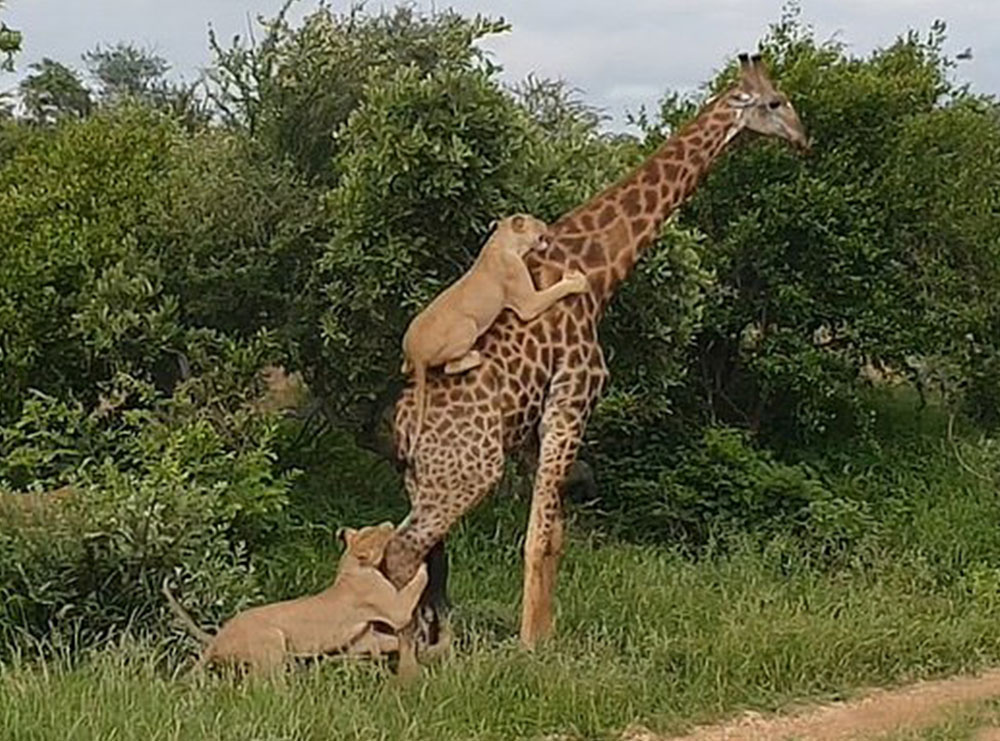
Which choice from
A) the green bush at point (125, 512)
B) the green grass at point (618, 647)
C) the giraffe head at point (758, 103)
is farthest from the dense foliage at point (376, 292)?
the giraffe head at point (758, 103)

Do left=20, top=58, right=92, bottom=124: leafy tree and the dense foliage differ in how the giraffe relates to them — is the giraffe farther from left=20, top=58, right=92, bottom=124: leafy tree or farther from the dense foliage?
left=20, top=58, right=92, bottom=124: leafy tree

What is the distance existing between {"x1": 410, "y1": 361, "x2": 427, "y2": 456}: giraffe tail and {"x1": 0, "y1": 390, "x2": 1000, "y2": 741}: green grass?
2.99 ft

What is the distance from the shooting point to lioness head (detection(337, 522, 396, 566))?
6652mm

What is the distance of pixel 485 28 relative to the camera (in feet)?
30.4

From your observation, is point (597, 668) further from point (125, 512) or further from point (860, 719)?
point (125, 512)

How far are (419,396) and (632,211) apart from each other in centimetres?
137

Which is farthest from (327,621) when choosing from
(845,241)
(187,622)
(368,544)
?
(845,241)

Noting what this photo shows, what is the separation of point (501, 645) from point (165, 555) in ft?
5.06

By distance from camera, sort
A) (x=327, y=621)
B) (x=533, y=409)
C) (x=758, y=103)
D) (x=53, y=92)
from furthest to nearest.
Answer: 1. (x=53, y=92)
2. (x=758, y=103)
3. (x=533, y=409)
4. (x=327, y=621)

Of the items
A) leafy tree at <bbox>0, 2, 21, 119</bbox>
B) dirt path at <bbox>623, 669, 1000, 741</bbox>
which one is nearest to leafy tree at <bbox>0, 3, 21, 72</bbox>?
leafy tree at <bbox>0, 2, 21, 119</bbox>

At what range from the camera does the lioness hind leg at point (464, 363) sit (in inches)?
272

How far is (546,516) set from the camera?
707 cm

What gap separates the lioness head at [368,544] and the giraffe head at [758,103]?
268 centimetres

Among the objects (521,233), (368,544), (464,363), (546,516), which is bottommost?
(368,544)
